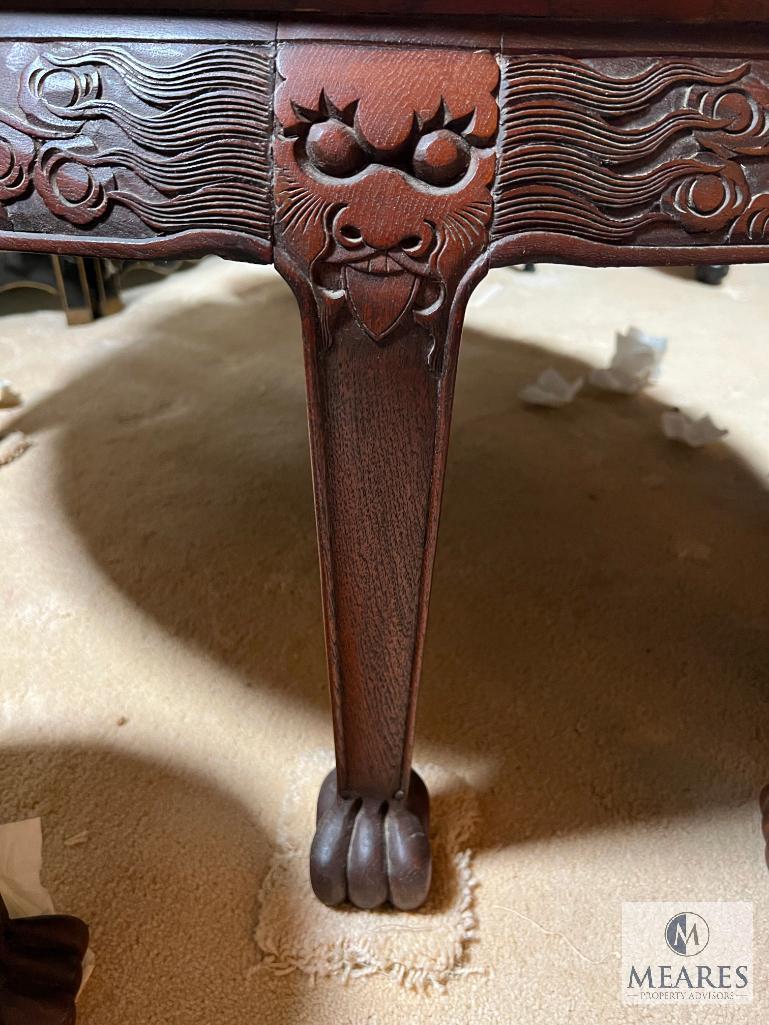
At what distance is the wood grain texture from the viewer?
44 centimetres

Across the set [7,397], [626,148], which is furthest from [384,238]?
[7,397]

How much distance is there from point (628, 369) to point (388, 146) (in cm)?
108

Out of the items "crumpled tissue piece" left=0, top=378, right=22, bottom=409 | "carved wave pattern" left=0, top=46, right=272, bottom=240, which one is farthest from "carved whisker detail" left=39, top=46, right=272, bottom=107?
"crumpled tissue piece" left=0, top=378, right=22, bottom=409

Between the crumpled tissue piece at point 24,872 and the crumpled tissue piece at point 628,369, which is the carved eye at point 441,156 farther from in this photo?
the crumpled tissue piece at point 628,369

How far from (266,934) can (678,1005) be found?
30 centimetres

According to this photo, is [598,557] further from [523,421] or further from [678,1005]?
[678,1005]

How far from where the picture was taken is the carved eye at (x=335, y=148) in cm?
43

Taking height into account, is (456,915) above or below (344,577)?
below

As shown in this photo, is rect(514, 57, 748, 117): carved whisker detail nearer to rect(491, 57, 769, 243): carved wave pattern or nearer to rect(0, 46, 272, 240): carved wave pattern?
rect(491, 57, 769, 243): carved wave pattern

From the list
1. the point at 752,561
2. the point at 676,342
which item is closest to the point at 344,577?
the point at 752,561

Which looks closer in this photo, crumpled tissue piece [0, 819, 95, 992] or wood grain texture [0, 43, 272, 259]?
wood grain texture [0, 43, 272, 259]

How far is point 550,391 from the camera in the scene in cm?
139

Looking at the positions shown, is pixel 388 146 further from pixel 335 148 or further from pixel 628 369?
pixel 628 369

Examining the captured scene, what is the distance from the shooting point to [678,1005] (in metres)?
0.63
